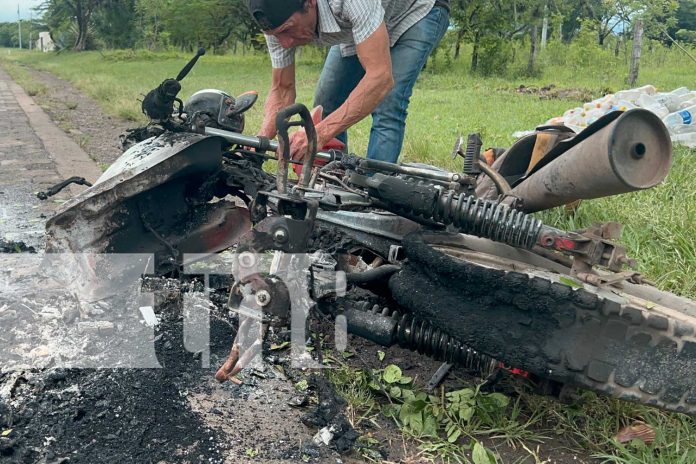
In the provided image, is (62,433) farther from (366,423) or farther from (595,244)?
(595,244)

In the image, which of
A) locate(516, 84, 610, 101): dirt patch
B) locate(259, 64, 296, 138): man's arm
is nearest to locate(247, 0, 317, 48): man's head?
locate(259, 64, 296, 138): man's arm

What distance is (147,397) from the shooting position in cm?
216

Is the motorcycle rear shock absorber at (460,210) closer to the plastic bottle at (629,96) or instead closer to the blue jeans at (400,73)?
the blue jeans at (400,73)

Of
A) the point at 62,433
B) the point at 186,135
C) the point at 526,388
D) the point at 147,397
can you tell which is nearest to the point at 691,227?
the point at 526,388

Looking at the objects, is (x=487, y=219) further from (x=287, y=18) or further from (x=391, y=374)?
(x=287, y=18)

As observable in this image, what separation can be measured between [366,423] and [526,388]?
59 centimetres

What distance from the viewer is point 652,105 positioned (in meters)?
5.84

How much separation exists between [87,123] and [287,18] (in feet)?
26.0

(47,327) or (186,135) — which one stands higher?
(186,135)

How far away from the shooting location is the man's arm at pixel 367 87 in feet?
9.19

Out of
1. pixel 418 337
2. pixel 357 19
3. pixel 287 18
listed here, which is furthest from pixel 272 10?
pixel 418 337

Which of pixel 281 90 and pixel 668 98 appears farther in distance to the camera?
pixel 668 98

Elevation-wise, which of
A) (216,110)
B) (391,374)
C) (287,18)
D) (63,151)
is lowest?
(63,151)

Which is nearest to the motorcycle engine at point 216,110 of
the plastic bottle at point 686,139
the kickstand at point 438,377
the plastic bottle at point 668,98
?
the kickstand at point 438,377
